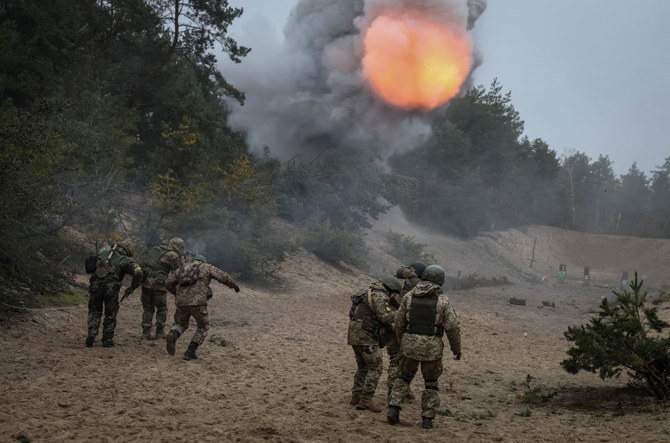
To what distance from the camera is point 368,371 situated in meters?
7.54

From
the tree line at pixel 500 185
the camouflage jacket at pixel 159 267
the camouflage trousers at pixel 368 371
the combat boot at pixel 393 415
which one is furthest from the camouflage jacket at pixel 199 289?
the tree line at pixel 500 185

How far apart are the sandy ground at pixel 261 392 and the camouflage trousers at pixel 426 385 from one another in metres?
0.27

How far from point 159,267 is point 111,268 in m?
1.28

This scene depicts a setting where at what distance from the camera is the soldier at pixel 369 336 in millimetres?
7449

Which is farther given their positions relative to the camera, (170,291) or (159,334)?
(159,334)

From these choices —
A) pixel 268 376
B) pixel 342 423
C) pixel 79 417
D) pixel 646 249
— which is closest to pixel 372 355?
pixel 342 423

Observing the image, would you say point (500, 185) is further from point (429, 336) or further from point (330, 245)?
point (429, 336)

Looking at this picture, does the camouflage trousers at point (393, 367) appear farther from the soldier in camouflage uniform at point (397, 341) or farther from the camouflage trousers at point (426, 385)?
the camouflage trousers at point (426, 385)

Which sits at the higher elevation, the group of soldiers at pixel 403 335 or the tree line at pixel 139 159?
the tree line at pixel 139 159

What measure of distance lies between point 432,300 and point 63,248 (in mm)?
11578

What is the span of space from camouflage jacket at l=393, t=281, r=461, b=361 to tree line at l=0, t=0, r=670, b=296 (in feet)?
25.4

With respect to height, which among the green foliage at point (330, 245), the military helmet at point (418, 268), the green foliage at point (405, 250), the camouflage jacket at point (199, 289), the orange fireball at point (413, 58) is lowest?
the camouflage jacket at point (199, 289)

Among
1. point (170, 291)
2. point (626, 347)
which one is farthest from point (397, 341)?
point (170, 291)

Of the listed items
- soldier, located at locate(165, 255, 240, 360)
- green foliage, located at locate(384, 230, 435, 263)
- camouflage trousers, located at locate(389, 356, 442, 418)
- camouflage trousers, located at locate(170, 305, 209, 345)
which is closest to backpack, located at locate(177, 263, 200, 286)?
soldier, located at locate(165, 255, 240, 360)
